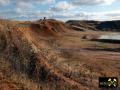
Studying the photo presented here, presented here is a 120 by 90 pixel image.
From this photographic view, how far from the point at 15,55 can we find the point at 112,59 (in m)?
14.2

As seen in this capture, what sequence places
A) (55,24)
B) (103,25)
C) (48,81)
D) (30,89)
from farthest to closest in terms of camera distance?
(103,25) → (55,24) → (48,81) → (30,89)

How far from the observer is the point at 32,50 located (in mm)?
17641

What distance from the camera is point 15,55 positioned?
16109mm

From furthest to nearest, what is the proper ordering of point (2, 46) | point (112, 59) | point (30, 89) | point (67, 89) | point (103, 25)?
point (103, 25)
point (112, 59)
point (2, 46)
point (67, 89)
point (30, 89)

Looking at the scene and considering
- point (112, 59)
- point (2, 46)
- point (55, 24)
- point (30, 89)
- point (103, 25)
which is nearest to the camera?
point (30, 89)

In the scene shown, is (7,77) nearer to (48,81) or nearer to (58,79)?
(48,81)

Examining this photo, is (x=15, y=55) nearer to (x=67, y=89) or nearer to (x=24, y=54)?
(x=24, y=54)

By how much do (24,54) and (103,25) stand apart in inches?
3990

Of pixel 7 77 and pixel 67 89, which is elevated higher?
pixel 7 77

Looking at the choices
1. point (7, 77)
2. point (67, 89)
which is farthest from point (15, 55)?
point (7, 77)

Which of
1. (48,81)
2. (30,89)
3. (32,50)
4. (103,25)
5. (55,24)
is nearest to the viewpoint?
(30,89)

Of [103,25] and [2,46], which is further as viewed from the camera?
[103,25]

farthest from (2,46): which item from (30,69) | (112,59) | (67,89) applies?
(112,59)

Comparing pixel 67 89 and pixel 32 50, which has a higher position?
pixel 32 50
